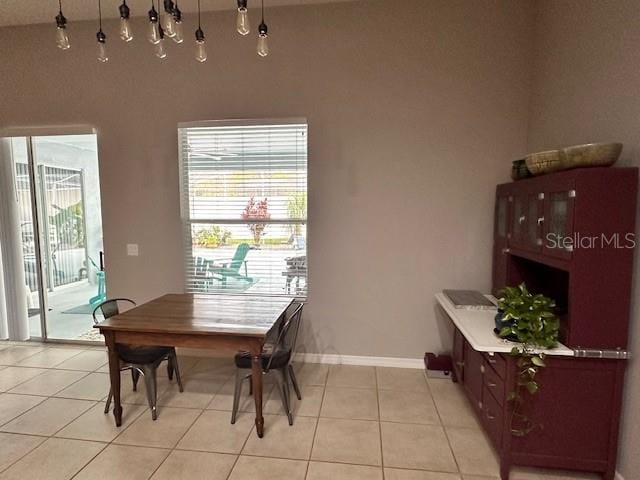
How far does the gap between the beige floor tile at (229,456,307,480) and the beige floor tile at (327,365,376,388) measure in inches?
37.4

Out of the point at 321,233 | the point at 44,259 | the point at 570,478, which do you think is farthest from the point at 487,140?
the point at 44,259

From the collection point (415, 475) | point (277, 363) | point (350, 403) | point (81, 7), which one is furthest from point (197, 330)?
point (81, 7)

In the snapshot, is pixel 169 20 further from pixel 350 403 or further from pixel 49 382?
pixel 49 382

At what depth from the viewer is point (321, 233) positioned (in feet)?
10.6

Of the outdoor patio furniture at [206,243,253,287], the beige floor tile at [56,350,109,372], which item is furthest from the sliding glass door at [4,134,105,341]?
the outdoor patio furniture at [206,243,253,287]

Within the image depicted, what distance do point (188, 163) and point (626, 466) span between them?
3825 mm

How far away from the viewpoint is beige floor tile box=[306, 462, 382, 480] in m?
1.92

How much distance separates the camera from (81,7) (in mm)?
3111

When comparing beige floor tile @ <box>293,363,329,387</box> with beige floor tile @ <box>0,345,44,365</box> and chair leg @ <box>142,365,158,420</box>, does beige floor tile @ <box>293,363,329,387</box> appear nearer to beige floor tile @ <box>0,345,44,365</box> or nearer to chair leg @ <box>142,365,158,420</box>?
chair leg @ <box>142,365,158,420</box>

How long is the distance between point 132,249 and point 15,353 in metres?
1.70

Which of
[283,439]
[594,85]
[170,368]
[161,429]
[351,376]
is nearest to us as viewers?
[594,85]

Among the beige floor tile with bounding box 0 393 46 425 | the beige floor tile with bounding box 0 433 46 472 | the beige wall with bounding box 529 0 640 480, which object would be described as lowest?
the beige floor tile with bounding box 0 433 46 472

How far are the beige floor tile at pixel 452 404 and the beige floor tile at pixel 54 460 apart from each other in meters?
2.34

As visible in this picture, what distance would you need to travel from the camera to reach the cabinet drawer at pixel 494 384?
1925mm
